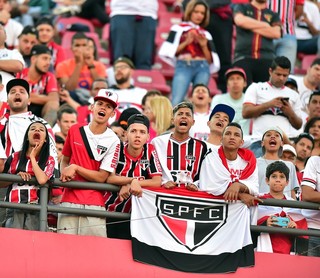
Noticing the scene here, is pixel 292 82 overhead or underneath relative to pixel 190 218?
overhead

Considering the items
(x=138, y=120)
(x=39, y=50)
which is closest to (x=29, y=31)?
(x=39, y=50)

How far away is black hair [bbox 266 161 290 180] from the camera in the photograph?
13359 mm

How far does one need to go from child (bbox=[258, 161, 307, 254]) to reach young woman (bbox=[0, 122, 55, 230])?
2087mm

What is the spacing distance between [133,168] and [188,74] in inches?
204

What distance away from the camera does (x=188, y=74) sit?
58.9ft

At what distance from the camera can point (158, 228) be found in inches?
506

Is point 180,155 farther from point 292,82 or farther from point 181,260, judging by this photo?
point 292,82

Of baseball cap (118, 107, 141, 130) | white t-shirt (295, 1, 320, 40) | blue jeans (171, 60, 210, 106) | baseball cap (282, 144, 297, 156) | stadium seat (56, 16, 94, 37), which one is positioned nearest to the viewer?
baseball cap (118, 107, 141, 130)

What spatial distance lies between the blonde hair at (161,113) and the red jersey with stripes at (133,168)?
2644mm

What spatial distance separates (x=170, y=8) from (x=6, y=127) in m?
10.1

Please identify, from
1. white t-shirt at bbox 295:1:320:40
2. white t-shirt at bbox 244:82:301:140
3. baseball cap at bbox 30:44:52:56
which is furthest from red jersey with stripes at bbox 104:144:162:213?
white t-shirt at bbox 295:1:320:40

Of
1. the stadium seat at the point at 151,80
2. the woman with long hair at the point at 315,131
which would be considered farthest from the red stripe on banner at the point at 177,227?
the stadium seat at the point at 151,80

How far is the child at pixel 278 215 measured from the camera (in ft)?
43.3

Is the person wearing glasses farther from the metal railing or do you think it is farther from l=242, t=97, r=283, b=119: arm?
l=242, t=97, r=283, b=119: arm
